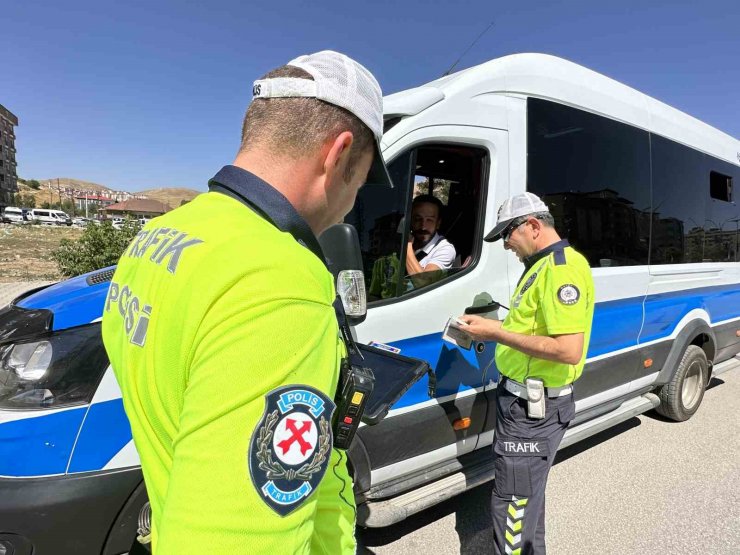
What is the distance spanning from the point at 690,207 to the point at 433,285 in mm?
3133

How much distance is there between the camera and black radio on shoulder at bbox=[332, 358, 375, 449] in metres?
0.84

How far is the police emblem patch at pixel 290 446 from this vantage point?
1.91 ft

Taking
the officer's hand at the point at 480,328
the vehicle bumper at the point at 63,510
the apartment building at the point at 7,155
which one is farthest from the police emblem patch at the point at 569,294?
the apartment building at the point at 7,155

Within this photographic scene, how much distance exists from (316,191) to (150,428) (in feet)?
1.59

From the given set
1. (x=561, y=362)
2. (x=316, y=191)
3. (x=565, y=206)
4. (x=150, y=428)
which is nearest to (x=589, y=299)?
(x=561, y=362)

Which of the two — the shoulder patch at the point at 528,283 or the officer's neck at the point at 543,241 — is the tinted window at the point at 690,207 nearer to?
the officer's neck at the point at 543,241

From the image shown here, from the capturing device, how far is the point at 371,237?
234 cm

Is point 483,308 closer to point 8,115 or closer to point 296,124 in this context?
point 296,124

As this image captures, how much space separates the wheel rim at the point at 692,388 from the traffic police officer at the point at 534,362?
3.14 metres

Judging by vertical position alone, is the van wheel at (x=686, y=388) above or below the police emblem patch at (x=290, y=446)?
below

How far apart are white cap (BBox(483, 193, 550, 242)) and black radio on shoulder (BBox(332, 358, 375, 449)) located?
5.61 ft

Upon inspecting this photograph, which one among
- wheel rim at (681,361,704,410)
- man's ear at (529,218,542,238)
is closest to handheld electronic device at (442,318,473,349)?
A: man's ear at (529,218,542,238)

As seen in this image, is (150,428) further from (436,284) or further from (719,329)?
(719,329)

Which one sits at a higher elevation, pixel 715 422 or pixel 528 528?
pixel 528 528
